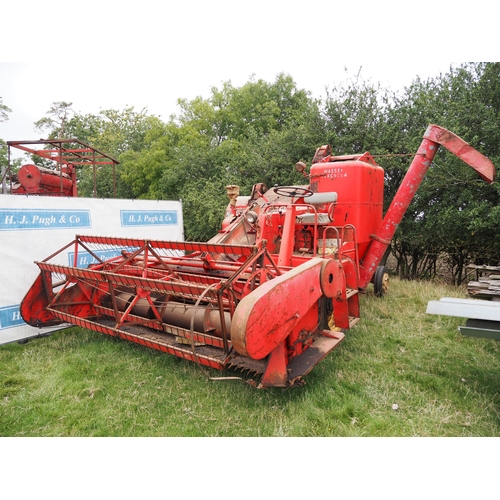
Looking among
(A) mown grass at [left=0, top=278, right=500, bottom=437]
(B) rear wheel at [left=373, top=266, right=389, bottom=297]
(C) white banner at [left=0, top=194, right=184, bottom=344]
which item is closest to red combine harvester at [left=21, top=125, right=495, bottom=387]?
(B) rear wheel at [left=373, top=266, right=389, bottom=297]

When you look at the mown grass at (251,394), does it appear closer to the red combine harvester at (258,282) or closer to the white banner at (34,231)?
the red combine harvester at (258,282)

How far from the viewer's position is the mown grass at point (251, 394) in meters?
A: 2.79

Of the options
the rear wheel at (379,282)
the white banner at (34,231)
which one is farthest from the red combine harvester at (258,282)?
the white banner at (34,231)

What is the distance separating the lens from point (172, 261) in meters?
4.42

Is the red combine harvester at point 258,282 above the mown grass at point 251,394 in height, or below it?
above

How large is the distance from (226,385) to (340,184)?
11.2ft

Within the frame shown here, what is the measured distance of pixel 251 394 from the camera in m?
3.20

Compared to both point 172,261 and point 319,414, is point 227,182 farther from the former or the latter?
point 319,414

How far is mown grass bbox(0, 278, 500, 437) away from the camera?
279 centimetres

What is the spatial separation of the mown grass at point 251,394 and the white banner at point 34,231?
1.72ft

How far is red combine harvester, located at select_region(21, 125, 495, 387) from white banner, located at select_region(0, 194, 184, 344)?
0.54 m

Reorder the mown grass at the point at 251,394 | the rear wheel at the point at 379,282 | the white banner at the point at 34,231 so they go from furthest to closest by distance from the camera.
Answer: the rear wheel at the point at 379,282
the white banner at the point at 34,231
the mown grass at the point at 251,394

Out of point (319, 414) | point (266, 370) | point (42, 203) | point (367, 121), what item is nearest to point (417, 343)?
point (319, 414)

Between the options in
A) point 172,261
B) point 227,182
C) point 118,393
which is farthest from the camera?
point 227,182
